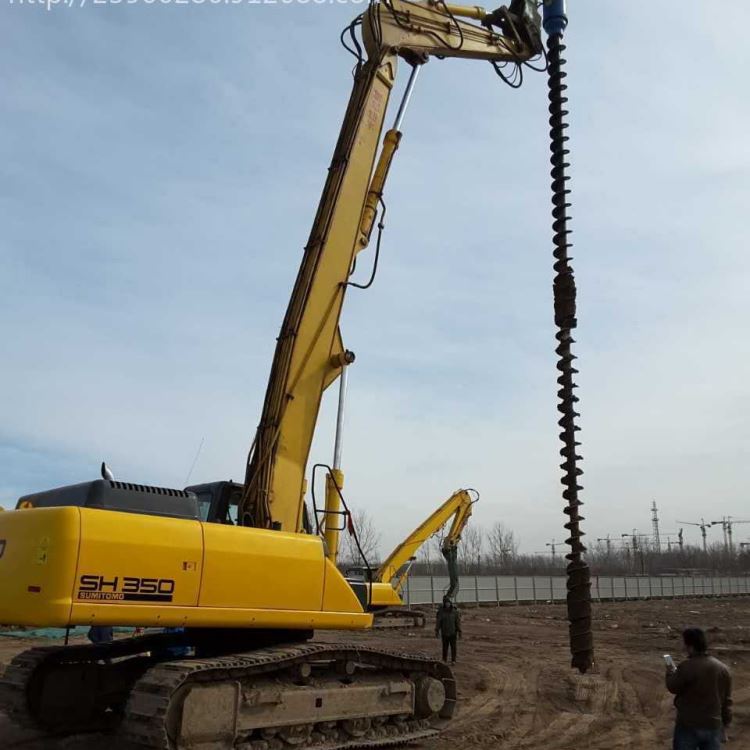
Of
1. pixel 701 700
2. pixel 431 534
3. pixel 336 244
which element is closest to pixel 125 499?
pixel 336 244

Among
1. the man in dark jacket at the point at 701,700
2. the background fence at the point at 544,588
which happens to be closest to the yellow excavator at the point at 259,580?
the man in dark jacket at the point at 701,700

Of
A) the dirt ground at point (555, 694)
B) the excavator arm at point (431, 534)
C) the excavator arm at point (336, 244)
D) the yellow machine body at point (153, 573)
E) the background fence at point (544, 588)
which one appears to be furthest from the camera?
the background fence at point (544, 588)

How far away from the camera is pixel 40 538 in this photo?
631cm

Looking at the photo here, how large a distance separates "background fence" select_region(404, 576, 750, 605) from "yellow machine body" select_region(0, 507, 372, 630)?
32.8m

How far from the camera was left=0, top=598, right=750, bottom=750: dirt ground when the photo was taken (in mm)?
8867

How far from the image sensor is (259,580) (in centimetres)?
729

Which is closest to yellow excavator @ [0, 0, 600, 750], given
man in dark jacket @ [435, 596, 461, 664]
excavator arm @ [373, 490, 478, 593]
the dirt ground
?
the dirt ground

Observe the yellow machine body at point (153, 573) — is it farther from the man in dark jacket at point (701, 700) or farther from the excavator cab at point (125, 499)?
the man in dark jacket at point (701, 700)

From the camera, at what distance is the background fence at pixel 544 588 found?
134 ft

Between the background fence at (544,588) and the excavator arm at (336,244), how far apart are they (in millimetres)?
31917

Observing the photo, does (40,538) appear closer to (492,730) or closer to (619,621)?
(492,730)

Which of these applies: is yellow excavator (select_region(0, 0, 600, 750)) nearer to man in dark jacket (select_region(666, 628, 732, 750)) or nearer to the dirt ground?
the dirt ground

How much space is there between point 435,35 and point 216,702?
857cm

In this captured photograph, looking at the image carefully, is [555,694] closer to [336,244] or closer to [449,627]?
[449,627]
